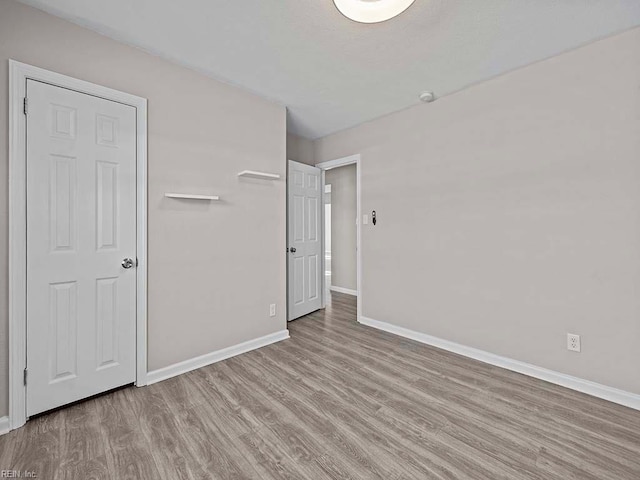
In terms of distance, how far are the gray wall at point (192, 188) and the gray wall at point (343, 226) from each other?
8.26ft

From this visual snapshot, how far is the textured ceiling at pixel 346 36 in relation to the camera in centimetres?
186

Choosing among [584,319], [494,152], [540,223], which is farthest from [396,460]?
[494,152]

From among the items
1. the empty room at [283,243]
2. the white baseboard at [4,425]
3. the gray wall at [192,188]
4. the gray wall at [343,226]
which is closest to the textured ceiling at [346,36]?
the empty room at [283,243]

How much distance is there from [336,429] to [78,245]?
2111 mm

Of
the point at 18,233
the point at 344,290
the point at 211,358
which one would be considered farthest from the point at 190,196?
the point at 344,290

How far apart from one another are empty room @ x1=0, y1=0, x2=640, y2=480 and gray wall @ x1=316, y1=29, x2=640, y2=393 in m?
0.02

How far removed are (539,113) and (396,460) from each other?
9.11ft

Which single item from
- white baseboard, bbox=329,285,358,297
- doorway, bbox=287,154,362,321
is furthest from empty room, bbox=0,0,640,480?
white baseboard, bbox=329,285,358,297

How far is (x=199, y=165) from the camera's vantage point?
2.65 metres

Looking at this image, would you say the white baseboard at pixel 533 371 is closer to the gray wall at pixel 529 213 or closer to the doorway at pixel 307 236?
the gray wall at pixel 529 213

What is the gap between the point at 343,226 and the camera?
19.0ft

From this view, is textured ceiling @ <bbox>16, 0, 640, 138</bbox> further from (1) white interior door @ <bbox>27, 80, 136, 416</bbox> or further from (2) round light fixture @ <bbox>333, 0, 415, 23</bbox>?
(1) white interior door @ <bbox>27, 80, 136, 416</bbox>

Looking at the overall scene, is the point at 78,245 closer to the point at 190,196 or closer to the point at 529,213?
the point at 190,196

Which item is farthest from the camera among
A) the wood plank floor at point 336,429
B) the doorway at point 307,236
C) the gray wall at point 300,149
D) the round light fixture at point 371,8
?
the gray wall at point 300,149
